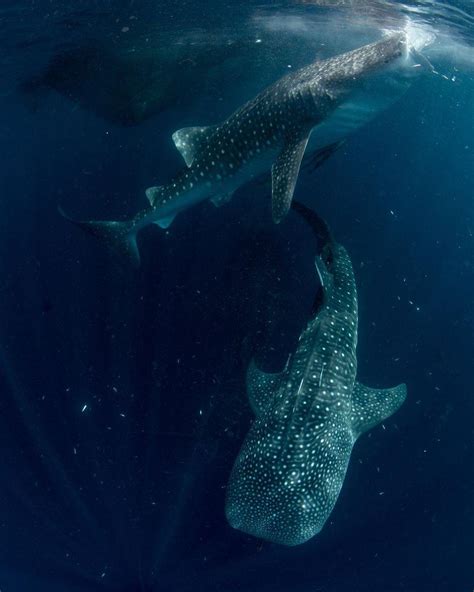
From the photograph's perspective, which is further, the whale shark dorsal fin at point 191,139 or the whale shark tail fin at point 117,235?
the whale shark tail fin at point 117,235

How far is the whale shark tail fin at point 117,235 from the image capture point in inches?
269

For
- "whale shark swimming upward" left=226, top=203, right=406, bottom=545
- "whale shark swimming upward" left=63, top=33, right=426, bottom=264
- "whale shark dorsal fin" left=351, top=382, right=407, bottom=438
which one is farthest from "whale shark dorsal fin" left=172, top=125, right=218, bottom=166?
"whale shark dorsal fin" left=351, top=382, right=407, bottom=438

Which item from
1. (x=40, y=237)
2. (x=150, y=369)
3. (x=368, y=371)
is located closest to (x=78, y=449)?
(x=150, y=369)

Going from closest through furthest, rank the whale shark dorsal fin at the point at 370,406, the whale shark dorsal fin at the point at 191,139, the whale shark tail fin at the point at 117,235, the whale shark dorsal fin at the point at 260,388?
the whale shark dorsal fin at the point at 370,406 < the whale shark dorsal fin at the point at 260,388 < the whale shark dorsal fin at the point at 191,139 < the whale shark tail fin at the point at 117,235

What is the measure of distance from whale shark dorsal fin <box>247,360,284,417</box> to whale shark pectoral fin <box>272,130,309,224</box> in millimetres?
2099

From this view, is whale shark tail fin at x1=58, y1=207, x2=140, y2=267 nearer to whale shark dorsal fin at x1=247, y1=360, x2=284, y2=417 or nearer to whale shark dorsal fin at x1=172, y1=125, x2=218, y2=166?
whale shark dorsal fin at x1=172, y1=125, x2=218, y2=166

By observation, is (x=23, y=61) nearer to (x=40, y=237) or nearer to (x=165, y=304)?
(x=40, y=237)

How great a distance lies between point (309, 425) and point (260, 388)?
1.18 metres

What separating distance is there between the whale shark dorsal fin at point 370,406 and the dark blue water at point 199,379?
2.97 m

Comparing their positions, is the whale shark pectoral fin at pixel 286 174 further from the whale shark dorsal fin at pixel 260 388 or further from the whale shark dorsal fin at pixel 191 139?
the whale shark dorsal fin at pixel 260 388

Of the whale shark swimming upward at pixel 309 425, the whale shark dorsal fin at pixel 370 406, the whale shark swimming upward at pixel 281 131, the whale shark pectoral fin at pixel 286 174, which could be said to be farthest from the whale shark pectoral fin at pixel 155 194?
the whale shark dorsal fin at pixel 370 406

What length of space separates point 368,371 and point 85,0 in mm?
10827

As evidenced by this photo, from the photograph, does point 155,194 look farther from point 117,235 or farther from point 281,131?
point 281,131

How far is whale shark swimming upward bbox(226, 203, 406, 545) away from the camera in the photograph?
4.67 metres
